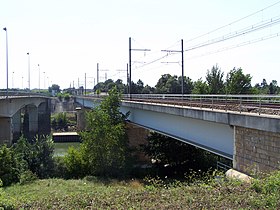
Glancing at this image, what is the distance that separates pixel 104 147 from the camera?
30.0m

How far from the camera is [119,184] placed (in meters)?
27.2

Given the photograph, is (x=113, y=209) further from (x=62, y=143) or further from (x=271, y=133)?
(x=62, y=143)

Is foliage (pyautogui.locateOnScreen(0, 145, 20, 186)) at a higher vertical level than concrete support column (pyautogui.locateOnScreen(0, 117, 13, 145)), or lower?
lower

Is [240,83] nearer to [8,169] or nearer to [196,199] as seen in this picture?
[8,169]

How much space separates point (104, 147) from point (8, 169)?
775 centimetres

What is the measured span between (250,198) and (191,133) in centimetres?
1104

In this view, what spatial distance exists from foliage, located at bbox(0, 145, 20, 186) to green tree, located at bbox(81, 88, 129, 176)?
5.98 metres

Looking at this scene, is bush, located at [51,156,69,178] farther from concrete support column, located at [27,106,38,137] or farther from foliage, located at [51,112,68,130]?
foliage, located at [51,112,68,130]

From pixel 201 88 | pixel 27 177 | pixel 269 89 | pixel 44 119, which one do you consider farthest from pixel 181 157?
pixel 44 119

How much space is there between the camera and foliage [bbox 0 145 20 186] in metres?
26.7

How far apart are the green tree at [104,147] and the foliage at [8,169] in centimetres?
598

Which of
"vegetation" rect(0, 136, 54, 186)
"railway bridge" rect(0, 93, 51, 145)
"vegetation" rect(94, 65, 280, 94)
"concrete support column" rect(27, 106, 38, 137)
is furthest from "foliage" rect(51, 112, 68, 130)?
"vegetation" rect(0, 136, 54, 186)

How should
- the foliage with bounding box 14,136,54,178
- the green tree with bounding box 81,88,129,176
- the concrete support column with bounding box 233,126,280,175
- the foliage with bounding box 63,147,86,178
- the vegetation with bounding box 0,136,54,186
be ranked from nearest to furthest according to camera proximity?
1. the concrete support column with bounding box 233,126,280,175
2. the vegetation with bounding box 0,136,54,186
3. the green tree with bounding box 81,88,129,176
4. the foliage with bounding box 14,136,54,178
5. the foliage with bounding box 63,147,86,178

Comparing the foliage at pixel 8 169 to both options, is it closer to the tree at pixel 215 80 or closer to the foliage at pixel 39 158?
the foliage at pixel 39 158
